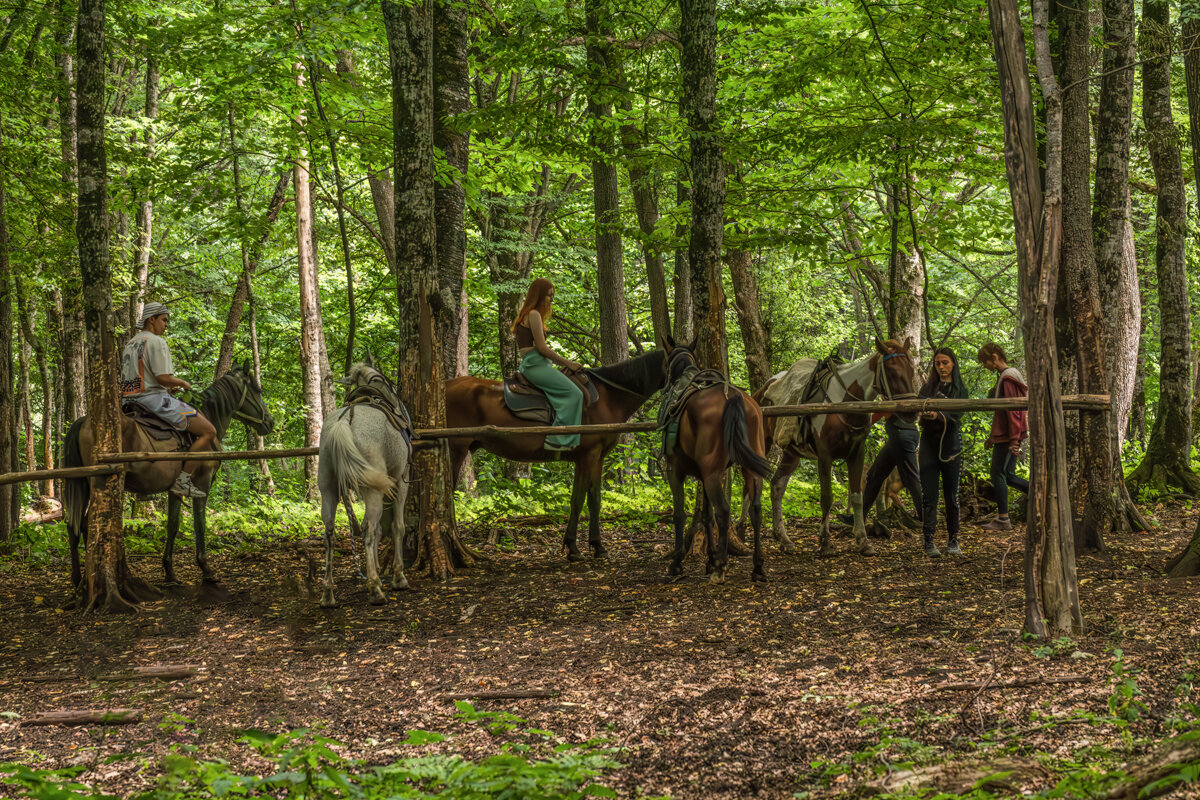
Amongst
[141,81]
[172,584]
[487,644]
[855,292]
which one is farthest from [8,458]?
[855,292]

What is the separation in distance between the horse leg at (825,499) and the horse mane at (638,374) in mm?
2040

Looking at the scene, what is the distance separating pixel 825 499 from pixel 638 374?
2489 millimetres

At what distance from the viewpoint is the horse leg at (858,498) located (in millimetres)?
9562

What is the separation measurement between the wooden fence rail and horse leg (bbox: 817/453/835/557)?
1.32 meters

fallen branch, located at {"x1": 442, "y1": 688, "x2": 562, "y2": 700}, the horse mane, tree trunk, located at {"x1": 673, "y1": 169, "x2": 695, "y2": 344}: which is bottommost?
fallen branch, located at {"x1": 442, "y1": 688, "x2": 562, "y2": 700}

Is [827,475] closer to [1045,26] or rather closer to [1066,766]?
[1045,26]

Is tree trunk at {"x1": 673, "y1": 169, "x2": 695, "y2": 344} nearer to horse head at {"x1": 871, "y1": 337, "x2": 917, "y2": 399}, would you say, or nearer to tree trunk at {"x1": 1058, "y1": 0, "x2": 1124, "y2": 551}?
horse head at {"x1": 871, "y1": 337, "x2": 917, "y2": 399}

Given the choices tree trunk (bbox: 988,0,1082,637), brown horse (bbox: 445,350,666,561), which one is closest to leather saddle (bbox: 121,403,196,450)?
brown horse (bbox: 445,350,666,561)

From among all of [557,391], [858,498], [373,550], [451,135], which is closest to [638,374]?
[557,391]

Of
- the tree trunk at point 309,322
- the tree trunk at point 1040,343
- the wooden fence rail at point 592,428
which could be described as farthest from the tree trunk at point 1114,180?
the tree trunk at point 309,322

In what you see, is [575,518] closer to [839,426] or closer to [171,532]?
[839,426]

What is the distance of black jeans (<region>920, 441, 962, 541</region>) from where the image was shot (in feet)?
30.4

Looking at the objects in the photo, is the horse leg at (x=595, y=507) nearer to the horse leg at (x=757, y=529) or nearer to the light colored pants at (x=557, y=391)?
the light colored pants at (x=557, y=391)

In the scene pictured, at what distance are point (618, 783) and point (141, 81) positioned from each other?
2435 cm
